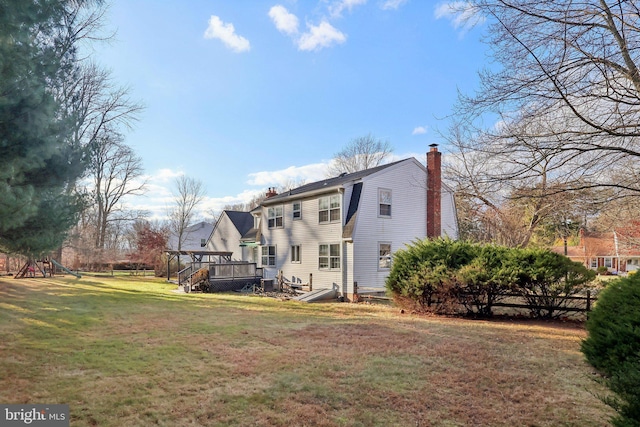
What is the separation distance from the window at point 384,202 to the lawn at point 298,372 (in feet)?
24.3

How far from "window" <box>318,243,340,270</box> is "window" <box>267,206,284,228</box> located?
3.92 metres

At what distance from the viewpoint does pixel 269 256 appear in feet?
68.6

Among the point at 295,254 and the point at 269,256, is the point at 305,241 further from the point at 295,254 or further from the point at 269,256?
the point at 269,256

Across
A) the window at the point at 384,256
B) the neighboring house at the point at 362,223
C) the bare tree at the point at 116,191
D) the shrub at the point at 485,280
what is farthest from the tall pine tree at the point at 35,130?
the bare tree at the point at 116,191

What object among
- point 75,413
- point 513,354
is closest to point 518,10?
point 513,354

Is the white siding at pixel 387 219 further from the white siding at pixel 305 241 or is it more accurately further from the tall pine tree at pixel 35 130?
the tall pine tree at pixel 35 130

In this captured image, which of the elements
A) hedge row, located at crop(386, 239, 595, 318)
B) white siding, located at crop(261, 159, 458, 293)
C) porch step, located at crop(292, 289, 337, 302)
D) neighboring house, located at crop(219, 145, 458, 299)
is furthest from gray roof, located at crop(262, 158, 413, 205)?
hedge row, located at crop(386, 239, 595, 318)

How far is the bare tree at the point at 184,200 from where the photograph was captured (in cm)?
4431

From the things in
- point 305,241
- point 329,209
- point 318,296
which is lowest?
point 318,296

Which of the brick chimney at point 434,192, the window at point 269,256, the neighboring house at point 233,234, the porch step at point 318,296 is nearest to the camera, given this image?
the porch step at point 318,296

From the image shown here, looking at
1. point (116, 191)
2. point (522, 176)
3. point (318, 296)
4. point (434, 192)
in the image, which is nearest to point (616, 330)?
point (522, 176)

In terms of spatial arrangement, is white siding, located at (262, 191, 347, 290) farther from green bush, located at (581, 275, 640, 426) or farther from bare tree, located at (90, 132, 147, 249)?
bare tree, located at (90, 132, 147, 249)

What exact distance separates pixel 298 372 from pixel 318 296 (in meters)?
10.4

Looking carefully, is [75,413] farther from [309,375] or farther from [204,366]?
[309,375]
